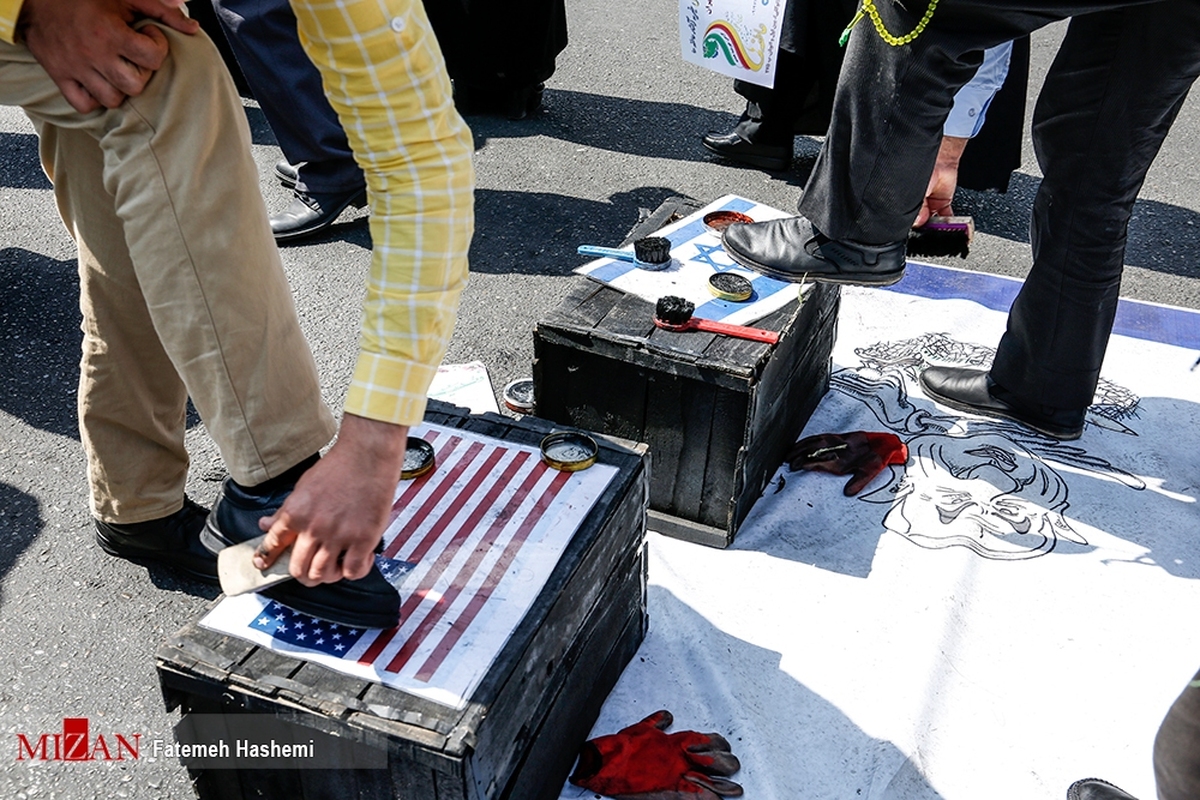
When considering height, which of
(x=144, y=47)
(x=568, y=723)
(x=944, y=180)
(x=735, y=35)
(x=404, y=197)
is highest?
(x=144, y=47)

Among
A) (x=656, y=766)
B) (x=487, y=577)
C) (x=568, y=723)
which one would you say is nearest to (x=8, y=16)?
(x=487, y=577)

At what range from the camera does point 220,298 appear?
1.33m

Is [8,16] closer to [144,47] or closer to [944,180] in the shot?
[144,47]

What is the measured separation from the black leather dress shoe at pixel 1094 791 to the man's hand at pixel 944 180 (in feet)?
A: 6.30

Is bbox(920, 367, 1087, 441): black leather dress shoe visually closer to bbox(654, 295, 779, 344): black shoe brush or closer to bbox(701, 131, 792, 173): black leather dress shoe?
bbox(654, 295, 779, 344): black shoe brush

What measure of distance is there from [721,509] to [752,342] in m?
0.36

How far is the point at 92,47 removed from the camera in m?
1.21

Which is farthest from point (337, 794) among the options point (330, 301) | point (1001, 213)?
point (1001, 213)

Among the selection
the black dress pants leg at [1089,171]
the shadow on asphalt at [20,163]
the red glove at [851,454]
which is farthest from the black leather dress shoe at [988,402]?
the shadow on asphalt at [20,163]

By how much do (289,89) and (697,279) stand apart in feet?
4.93

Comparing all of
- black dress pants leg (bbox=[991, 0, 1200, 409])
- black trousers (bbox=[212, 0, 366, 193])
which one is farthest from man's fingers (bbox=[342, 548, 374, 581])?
black trousers (bbox=[212, 0, 366, 193])

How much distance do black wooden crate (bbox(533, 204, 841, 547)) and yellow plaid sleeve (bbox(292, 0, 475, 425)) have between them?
2.78 ft

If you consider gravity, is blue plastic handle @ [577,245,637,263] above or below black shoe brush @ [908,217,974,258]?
above

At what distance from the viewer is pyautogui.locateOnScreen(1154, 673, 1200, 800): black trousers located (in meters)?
1.24
